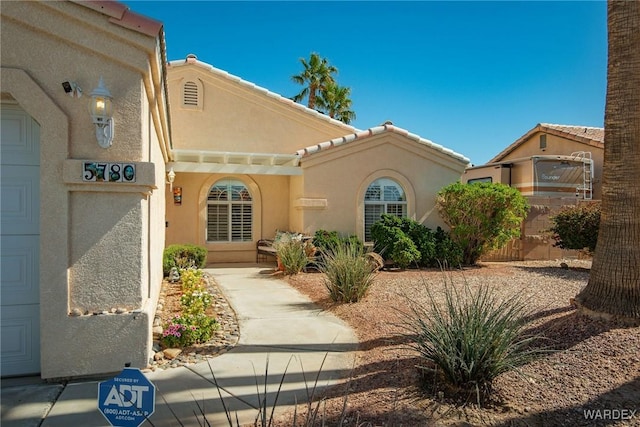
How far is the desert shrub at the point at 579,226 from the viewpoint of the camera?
12852 millimetres

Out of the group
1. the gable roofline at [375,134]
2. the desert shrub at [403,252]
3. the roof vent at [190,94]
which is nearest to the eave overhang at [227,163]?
the gable roofline at [375,134]

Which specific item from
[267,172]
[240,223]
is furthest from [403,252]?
[240,223]

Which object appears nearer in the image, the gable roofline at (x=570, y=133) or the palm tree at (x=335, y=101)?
the gable roofline at (x=570, y=133)

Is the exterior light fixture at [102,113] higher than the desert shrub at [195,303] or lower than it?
higher

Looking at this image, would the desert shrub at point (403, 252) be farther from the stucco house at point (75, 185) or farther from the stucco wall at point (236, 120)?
the stucco house at point (75, 185)

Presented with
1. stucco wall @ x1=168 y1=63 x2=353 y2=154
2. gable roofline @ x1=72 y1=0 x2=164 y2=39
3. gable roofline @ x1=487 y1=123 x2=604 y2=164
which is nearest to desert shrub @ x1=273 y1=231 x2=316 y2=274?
stucco wall @ x1=168 y1=63 x2=353 y2=154

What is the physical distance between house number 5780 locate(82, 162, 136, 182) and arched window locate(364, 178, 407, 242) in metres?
10.6

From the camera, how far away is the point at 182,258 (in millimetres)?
11930

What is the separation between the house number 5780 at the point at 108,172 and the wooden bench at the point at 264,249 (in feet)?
29.6

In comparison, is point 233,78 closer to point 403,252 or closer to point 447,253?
point 403,252

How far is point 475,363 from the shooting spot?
13.3 feet

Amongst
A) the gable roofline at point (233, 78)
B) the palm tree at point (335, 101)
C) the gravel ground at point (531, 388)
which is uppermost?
the palm tree at point (335, 101)

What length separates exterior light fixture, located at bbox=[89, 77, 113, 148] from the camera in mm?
4695

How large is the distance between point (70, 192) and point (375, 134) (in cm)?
1122
